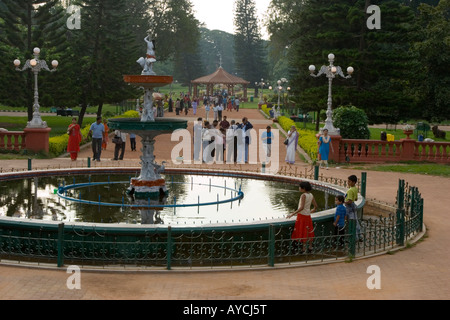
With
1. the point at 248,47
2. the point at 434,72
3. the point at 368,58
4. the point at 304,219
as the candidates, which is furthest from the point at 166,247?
the point at 248,47

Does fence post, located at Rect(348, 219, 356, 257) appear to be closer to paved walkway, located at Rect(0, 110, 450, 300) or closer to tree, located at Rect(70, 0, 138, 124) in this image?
paved walkway, located at Rect(0, 110, 450, 300)

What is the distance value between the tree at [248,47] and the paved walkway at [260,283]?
298ft

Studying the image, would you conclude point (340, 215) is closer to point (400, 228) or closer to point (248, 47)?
point (400, 228)

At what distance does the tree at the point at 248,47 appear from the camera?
333 feet

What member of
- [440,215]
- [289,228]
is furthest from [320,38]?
[289,228]

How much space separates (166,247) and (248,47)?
305ft

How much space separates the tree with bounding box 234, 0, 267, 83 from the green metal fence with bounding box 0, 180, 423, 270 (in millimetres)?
90298

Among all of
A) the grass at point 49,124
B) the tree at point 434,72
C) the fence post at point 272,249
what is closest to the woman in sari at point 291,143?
the fence post at point 272,249

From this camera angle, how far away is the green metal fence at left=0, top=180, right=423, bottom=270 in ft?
35.7

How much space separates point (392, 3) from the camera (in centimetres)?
3344

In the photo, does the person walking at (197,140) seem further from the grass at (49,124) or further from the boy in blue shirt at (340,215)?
the grass at (49,124)

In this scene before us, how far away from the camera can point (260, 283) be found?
9.77 m

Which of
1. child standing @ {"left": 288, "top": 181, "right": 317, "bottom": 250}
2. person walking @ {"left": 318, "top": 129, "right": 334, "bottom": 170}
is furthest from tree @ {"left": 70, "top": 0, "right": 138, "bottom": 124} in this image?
child standing @ {"left": 288, "top": 181, "right": 317, "bottom": 250}

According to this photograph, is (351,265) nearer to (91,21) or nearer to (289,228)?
(289,228)
